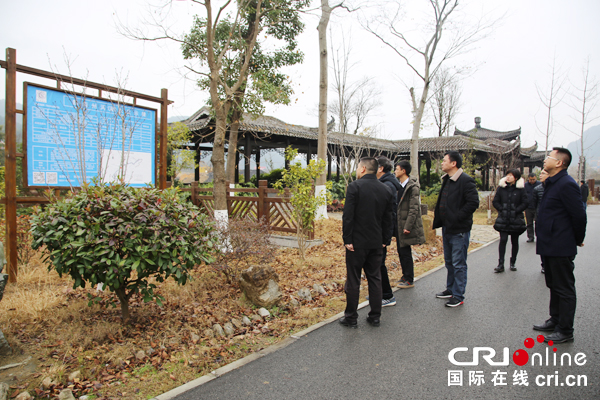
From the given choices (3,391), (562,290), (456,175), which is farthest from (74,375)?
(456,175)

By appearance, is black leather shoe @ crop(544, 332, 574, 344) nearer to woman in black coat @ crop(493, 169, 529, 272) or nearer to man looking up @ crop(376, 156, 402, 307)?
man looking up @ crop(376, 156, 402, 307)

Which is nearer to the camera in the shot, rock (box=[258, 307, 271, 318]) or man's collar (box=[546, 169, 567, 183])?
man's collar (box=[546, 169, 567, 183])

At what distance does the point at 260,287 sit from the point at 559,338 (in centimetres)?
305

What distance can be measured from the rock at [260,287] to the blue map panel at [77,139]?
2000 millimetres

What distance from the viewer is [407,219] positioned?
5086mm

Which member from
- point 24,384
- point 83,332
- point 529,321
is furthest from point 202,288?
point 529,321

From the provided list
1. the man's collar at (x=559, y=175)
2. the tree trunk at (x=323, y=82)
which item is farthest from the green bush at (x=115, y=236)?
the tree trunk at (x=323, y=82)

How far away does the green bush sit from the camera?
126 inches

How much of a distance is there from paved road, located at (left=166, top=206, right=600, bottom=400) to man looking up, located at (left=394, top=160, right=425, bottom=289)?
1.79 feet

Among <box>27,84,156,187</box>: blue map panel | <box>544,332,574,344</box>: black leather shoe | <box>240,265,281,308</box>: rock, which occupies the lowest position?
<box>544,332,574,344</box>: black leather shoe

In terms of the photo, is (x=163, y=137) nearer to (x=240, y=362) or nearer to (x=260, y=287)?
(x=260, y=287)

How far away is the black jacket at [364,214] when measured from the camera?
3824mm

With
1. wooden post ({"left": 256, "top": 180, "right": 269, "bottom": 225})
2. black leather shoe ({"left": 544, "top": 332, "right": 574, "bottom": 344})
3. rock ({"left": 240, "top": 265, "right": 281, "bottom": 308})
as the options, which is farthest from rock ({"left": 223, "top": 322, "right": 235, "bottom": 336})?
wooden post ({"left": 256, "top": 180, "right": 269, "bottom": 225})

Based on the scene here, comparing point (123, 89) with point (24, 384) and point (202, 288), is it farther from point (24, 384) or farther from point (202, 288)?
point (24, 384)
